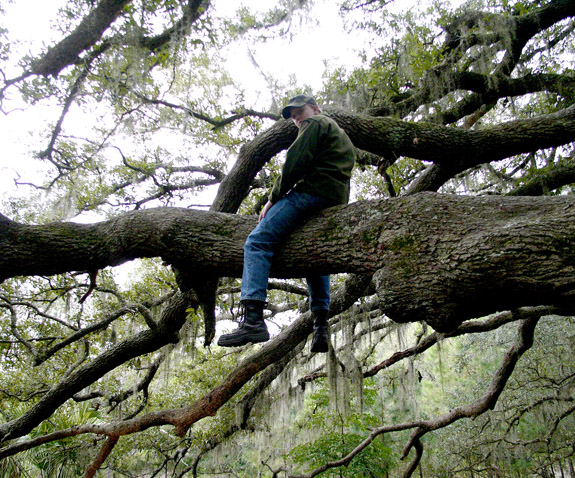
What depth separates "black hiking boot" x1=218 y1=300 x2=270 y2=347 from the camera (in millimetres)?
2090

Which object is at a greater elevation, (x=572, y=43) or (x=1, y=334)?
(x=572, y=43)

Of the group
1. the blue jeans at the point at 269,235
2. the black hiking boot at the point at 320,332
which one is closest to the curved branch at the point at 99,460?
the black hiking boot at the point at 320,332

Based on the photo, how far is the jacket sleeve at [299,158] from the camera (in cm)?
220

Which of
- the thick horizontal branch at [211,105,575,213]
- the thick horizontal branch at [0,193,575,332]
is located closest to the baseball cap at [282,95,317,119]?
the thick horizontal branch at [211,105,575,213]

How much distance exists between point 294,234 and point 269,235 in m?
0.16

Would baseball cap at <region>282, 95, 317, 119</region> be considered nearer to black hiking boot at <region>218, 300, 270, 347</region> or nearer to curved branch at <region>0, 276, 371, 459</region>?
black hiking boot at <region>218, 300, 270, 347</region>

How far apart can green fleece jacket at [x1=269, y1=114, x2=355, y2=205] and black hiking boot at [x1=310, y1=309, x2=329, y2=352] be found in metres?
0.91

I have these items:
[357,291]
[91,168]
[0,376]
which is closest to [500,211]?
[357,291]

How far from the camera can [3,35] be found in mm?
4145

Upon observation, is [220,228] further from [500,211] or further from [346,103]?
[346,103]

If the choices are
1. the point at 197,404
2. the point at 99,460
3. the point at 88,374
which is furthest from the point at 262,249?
the point at 99,460

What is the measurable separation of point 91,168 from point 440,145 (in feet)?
17.0

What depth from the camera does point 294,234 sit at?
227 centimetres

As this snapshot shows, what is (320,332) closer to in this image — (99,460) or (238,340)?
(238,340)
